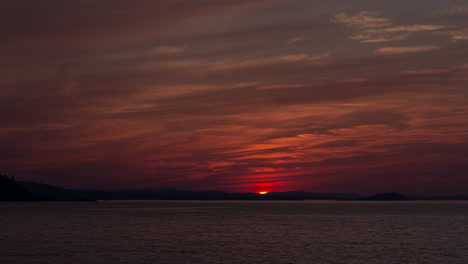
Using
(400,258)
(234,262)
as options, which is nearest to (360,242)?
(400,258)

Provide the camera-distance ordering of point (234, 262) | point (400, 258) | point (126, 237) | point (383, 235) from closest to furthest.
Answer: point (234, 262), point (400, 258), point (126, 237), point (383, 235)

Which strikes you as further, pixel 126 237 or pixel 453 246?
pixel 126 237

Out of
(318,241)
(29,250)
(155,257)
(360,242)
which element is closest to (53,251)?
(29,250)

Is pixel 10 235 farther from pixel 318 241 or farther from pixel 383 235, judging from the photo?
pixel 383 235

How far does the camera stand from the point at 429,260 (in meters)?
68.7

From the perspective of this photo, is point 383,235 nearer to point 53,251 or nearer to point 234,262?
point 234,262

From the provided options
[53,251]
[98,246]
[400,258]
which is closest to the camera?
[400,258]

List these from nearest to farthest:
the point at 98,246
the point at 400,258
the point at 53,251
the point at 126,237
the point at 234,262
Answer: the point at 234,262 < the point at 400,258 < the point at 53,251 < the point at 98,246 < the point at 126,237

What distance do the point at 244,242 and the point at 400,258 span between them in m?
28.3

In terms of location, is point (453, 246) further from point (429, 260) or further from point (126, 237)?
point (126, 237)

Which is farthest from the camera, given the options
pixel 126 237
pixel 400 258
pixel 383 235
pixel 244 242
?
pixel 383 235

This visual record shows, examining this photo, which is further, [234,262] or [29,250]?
[29,250]

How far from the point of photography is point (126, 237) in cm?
9800

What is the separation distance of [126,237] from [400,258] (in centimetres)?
5013
